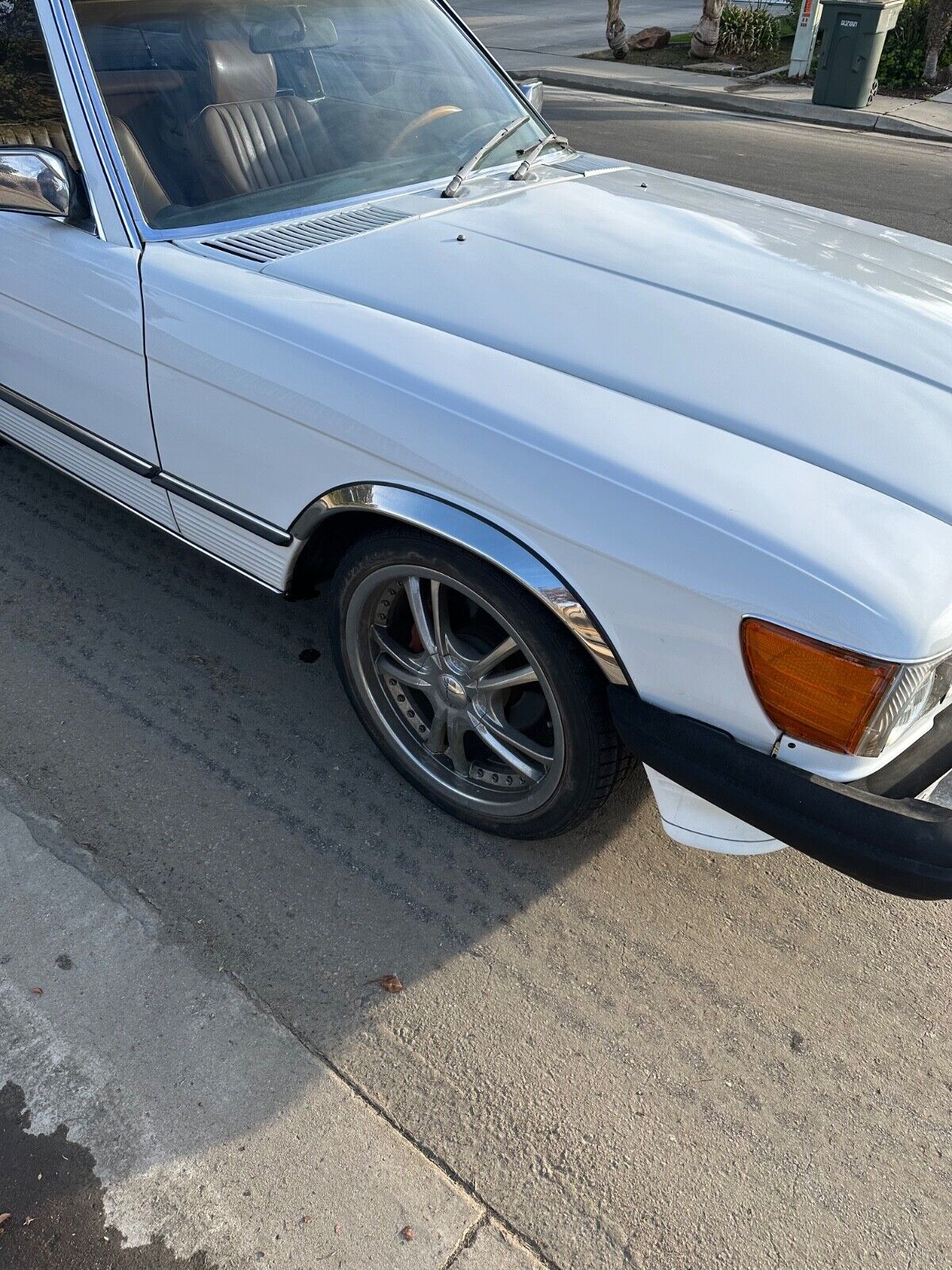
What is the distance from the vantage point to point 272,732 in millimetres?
2748

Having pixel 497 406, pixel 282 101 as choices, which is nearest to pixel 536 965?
pixel 497 406

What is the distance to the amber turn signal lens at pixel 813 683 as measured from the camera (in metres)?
1.60

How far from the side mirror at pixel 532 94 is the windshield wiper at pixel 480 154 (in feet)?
0.86

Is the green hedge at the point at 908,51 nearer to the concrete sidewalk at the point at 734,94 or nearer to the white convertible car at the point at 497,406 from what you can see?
the concrete sidewalk at the point at 734,94

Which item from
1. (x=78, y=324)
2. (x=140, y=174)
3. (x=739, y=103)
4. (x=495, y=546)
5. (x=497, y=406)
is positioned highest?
(x=140, y=174)

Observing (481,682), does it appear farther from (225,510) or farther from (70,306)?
(70,306)

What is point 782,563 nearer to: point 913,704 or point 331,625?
point 913,704

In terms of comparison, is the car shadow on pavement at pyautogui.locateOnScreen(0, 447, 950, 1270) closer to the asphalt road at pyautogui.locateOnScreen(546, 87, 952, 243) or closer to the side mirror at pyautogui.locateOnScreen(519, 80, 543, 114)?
the side mirror at pyautogui.locateOnScreen(519, 80, 543, 114)

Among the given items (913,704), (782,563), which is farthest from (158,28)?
(913,704)

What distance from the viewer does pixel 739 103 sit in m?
11.6

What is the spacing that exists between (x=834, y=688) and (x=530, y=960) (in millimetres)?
966

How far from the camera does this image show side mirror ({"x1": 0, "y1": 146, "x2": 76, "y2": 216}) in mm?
2463

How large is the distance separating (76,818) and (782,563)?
184 cm

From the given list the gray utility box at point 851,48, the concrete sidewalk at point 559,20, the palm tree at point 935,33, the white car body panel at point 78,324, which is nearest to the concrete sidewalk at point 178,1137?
the white car body panel at point 78,324
